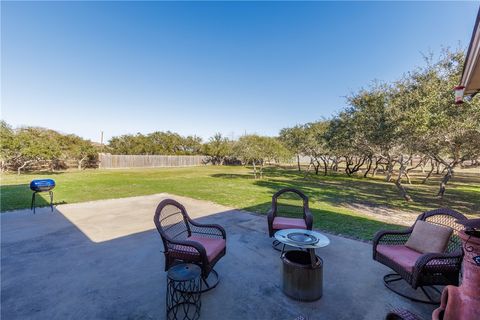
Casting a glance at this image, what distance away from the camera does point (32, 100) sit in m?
15.0

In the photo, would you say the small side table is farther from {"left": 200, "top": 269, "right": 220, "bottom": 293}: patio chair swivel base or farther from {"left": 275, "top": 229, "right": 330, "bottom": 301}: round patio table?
{"left": 275, "top": 229, "right": 330, "bottom": 301}: round patio table

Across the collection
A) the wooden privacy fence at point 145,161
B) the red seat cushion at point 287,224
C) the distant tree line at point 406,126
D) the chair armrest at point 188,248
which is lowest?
the red seat cushion at point 287,224

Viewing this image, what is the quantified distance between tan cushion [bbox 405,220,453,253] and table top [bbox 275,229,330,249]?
3.99ft

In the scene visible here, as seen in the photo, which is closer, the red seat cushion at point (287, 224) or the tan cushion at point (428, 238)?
the tan cushion at point (428, 238)

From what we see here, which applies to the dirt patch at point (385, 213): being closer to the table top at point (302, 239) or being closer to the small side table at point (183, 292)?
the table top at point (302, 239)

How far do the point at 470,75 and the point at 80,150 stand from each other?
1050 inches

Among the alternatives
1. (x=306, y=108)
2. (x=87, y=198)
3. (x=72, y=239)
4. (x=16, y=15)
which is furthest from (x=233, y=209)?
(x=306, y=108)

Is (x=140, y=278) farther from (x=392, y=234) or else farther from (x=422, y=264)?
(x=392, y=234)

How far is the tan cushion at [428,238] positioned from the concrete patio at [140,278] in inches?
25.7

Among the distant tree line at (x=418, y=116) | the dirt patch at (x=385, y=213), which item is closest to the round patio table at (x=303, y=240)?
the dirt patch at (x=385, y=213)

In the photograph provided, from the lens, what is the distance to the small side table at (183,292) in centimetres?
214

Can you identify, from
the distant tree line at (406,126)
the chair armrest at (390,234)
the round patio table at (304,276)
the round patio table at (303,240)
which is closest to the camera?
the round patio table at (304,276)

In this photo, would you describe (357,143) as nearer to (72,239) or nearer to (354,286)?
(354,286)

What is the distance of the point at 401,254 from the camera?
2.92 m
